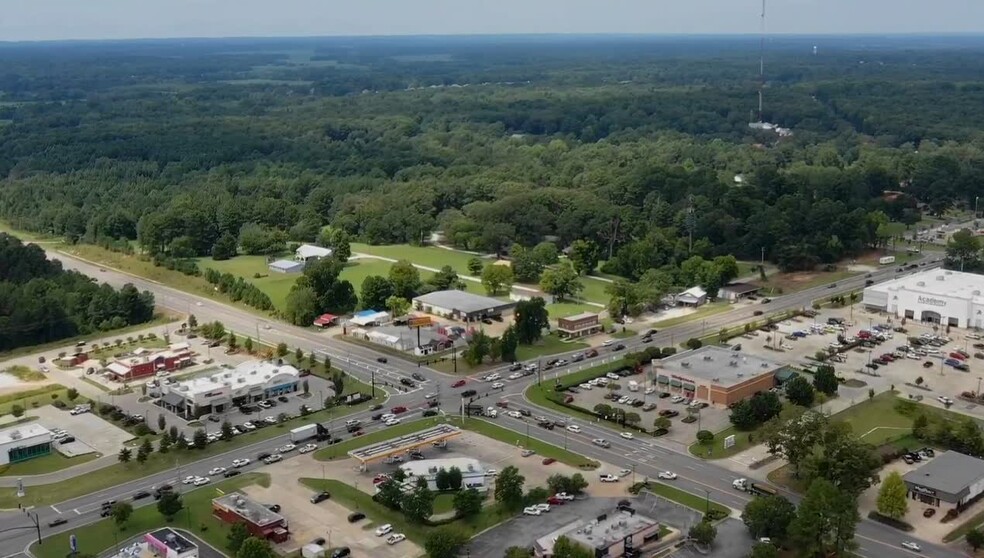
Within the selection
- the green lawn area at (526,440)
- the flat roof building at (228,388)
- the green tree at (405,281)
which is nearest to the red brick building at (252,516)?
the flat roof building at (228,388)

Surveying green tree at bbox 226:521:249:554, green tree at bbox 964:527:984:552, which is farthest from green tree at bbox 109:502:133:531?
green tree at bbox 964:527:984:552

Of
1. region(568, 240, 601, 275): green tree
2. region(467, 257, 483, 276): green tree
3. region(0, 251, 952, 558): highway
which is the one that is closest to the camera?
region(0, 251, 952, 558): highway

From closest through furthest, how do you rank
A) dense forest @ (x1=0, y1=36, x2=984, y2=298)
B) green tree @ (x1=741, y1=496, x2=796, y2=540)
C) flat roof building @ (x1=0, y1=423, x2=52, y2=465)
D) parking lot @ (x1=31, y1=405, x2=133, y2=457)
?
1. green tree @ (x1=741, y1=496, x2=796, y2=540)
2. flat roof building @ (x1=0, y1=423, x2=52, y2=465)
3. parking lot @ (x1=31, y1=405, x2=133, y2=457)
4. dense forest @ (x1=0, y1=36, x2=984, y2=298)

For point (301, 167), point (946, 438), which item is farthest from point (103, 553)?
point (301, 167)

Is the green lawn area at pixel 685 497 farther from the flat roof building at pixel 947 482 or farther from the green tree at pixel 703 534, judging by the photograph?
the flat roof building at pixel 947 482

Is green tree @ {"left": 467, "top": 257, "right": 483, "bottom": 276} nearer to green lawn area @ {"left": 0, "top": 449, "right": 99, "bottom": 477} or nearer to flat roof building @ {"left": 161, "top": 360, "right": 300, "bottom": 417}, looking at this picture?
flat roof building @ {"left": 161, "top": 360, "right": 300, "bottom": 417}

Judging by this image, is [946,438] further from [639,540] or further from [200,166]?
[200,166]

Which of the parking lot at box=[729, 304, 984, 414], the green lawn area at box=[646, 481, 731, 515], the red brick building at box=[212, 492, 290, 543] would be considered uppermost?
the red brick building at box=[212, 492, 290, 543]
